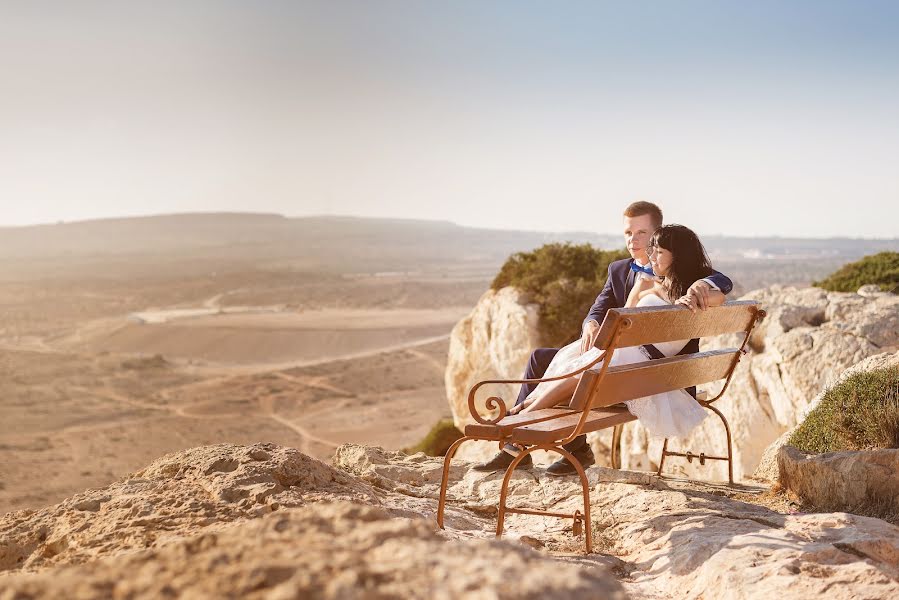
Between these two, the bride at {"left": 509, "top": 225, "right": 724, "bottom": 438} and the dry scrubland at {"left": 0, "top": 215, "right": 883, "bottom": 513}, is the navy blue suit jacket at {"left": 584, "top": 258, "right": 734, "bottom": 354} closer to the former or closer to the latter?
the bride at {"left": 509, "top": 225, "right": 724, "bottom": 438}

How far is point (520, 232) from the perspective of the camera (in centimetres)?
19050

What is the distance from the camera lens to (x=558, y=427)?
4008 mm

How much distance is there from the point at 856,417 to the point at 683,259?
1724mm

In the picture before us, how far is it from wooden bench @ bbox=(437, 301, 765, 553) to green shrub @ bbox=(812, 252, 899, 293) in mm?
7914

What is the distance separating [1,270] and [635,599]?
11545 centimetres

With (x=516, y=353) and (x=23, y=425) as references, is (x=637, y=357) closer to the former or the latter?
(x=516, y=353)

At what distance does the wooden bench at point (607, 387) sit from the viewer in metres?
3.91

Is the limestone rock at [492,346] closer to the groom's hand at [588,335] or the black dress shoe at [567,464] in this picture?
the black dress shoe at [567,464]

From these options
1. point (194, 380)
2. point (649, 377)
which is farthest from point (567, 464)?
point (194, 380)

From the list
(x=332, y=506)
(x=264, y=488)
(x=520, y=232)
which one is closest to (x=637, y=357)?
(x=264, y=488)

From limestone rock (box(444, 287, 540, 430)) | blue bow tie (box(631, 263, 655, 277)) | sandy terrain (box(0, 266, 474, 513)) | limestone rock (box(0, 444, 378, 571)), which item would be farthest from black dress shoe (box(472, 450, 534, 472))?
sandy terrain (box(0, 266, 474, 513))

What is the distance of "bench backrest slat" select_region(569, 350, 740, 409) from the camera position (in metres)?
4.02

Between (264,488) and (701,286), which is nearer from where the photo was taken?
(264,488)

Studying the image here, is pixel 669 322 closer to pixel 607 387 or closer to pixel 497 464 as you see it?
pixel 607 387
